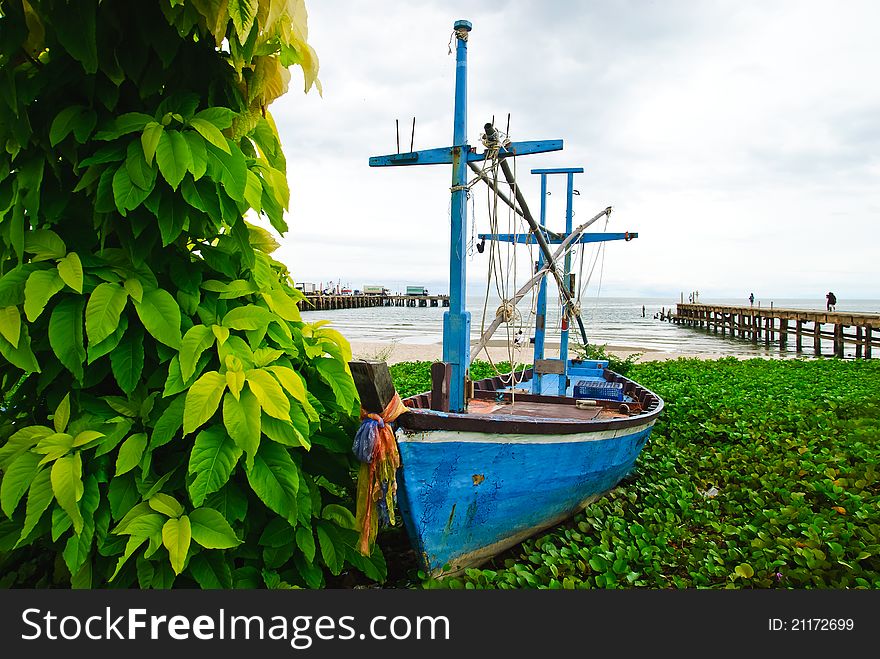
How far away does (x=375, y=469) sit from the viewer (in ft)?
10.2

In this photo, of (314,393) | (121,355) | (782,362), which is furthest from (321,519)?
(782,362)

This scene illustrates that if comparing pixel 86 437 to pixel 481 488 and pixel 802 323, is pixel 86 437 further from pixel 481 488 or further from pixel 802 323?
pixel 802 323

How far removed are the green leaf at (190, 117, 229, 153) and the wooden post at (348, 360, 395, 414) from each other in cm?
128

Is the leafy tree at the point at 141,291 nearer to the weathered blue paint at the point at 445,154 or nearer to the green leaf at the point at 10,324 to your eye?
the green leaf at the point at 10,324

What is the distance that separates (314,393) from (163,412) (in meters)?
0.85

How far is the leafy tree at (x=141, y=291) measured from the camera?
88.5 inches

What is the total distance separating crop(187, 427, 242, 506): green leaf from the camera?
2.29 meters

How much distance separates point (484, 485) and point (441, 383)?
101 centimetres

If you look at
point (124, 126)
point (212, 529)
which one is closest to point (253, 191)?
point (124, 126)

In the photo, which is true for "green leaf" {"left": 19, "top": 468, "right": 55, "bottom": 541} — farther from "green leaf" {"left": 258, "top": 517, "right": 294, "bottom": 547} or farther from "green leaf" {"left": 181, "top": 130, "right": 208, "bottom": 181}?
"green leaf" {"left": 181, "top": 130, "right": 208, "bottom": 181}

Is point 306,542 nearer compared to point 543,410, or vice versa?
point 306,542

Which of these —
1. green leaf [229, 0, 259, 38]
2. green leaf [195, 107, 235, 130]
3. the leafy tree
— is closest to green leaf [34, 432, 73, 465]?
the leafy tree

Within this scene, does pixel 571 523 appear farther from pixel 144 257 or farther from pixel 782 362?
pixel 782 362

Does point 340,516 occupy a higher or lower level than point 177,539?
lower
